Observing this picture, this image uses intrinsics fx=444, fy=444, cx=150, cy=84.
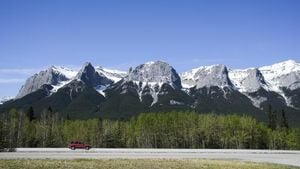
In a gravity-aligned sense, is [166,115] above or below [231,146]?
above

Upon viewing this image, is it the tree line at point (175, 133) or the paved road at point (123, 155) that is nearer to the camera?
the paved road at point (123, 155)

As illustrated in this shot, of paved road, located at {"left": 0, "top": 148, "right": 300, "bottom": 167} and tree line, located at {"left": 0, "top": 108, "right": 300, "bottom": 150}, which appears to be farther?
tree line, located at {"left": 0, "top": 108, "right": 300, "bottom": 150}

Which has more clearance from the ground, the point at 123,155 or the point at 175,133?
the point at 175,133

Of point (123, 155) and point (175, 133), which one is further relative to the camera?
point (175, 133)

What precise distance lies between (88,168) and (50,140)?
9753 centimetres

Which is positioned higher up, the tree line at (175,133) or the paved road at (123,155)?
the tree line at (175,133)

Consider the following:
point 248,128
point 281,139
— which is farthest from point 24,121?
point 281,139

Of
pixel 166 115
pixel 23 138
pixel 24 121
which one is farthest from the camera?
pixel 166 115

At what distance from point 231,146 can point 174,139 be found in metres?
18.5

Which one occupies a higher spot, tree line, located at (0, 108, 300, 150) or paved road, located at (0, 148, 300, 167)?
tree line, located at (0, 108, 300, 150)

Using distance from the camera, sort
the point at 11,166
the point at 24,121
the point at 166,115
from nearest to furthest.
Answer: the point at 11,166 < the point at 24,121 < the point at 166,115

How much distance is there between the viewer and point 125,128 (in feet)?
490

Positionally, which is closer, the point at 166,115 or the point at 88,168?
the point at 88,168

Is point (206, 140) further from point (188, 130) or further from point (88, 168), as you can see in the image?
point (88, 168)
